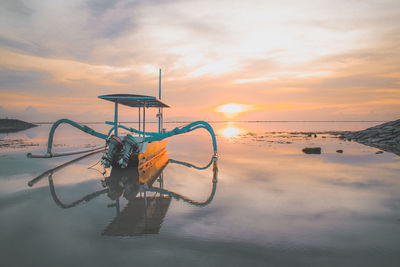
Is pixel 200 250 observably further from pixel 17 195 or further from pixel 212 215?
pixel 17 195

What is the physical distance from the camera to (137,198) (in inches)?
297

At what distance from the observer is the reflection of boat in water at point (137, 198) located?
536 centimetres

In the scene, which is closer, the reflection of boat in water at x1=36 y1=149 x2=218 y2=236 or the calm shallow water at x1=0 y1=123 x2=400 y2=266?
the calm shallow water at x1=0 y1=123 x2=400 y2=266

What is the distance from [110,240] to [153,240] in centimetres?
87

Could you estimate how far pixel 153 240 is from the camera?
473 cm

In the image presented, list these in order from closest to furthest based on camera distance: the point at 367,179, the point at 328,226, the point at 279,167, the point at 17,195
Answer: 1. the point at 328,226
2. the point at 17,195
3. the point at 367,179
4. the point at 279,167

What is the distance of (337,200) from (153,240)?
5.88m

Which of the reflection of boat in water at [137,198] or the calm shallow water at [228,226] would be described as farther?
the reflection of boat in water at [137,198]

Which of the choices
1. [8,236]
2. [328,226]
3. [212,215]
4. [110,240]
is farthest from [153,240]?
[328,226]

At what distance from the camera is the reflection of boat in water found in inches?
211

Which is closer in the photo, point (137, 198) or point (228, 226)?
point (228, 226)

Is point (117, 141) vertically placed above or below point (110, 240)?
above

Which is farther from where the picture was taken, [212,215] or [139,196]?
[139,196]

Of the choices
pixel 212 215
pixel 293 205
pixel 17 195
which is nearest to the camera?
pixel 212 215
